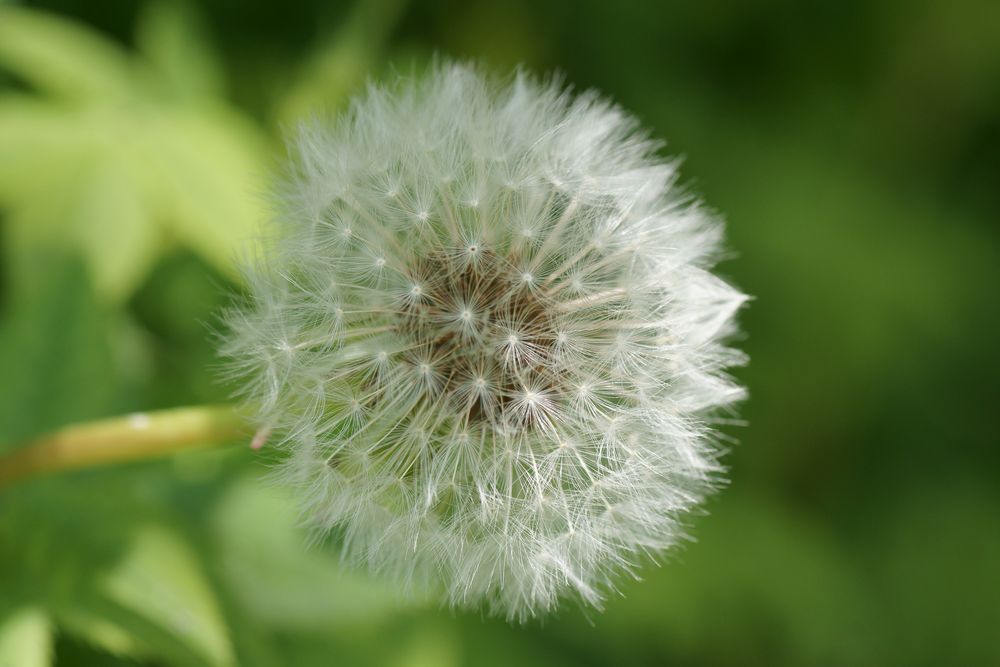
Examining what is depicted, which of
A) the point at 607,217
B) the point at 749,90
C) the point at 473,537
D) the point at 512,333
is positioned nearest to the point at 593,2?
the point at 749,90

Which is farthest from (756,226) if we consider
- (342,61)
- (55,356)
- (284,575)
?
(55,356)

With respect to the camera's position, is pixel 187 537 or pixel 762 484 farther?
pixel 762 484

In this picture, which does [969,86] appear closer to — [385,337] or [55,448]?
[385,337]

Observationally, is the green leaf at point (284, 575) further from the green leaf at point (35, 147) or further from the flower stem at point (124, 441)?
the green leaf at point (35, 147)

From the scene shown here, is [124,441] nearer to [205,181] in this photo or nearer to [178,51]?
[205,181]

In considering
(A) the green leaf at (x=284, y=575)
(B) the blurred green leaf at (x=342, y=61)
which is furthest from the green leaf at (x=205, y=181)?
(A) the green leaf at (x=284, y=575)

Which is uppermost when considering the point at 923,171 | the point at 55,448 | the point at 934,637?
the point at 923,171

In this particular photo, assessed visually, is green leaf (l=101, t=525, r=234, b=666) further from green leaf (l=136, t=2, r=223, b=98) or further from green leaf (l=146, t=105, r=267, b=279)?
green leaf (l=136, t=2, r=223, b=98)
